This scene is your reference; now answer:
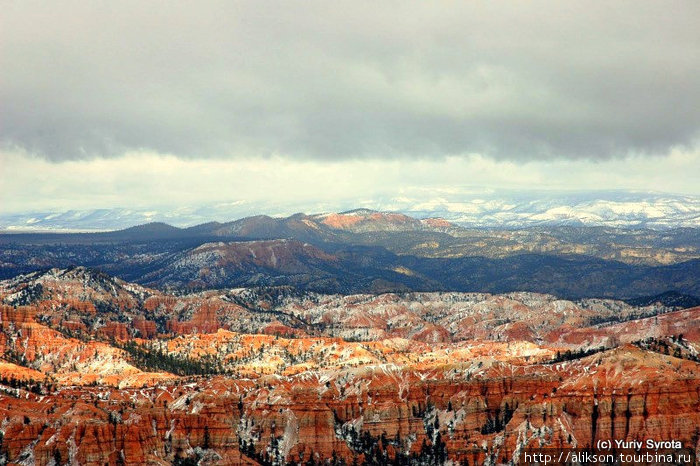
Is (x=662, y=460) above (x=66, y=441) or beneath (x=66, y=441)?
beneath

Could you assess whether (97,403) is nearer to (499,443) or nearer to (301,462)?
(301,462)

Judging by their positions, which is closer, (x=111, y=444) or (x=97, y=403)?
(x=111, y=444)

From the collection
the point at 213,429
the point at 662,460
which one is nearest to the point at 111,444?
the point at 213,429

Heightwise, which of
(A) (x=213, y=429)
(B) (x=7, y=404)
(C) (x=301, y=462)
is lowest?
(C) (x=301, y=462)

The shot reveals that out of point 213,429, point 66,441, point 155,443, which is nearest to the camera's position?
point 66,441

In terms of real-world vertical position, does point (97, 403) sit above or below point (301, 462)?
above

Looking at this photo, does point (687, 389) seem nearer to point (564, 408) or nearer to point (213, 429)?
point (564, 408)

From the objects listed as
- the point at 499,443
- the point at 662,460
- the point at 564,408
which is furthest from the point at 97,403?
the point at 662,460

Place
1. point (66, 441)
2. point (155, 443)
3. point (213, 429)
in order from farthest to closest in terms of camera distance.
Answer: point (213, 429) → point (155, 443) → point (66, 441)

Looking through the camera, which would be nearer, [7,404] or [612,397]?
[7,404]
